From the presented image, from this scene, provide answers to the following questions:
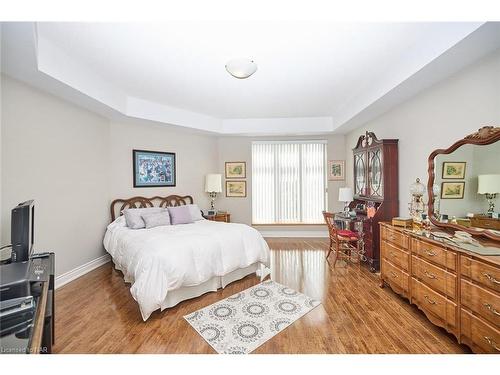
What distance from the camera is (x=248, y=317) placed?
214 centimetres

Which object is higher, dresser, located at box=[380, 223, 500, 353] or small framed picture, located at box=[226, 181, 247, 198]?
small framed picture, located at box=[226, 181, 247, 198]

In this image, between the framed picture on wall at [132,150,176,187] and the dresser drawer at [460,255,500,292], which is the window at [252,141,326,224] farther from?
the dresser drawer at [460,255,500,292]

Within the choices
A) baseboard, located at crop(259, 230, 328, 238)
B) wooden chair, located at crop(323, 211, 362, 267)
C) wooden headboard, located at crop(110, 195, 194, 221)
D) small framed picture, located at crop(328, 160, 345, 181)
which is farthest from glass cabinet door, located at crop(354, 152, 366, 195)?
wooden headboard, located at crop(110, 195, 194, 221)

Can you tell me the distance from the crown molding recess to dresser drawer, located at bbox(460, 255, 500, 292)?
5.85ft

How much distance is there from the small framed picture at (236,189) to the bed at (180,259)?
85.3 inches

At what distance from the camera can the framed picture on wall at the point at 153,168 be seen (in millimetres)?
4078

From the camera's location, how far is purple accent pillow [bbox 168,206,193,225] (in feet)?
12.3

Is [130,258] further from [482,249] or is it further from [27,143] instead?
[482,249]

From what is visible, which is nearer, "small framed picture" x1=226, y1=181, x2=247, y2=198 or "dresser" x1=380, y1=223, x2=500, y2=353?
"dresser" x1=380, y1=223, x2=500, y2=353

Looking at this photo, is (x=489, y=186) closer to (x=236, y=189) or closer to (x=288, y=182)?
(x=288, y=182)

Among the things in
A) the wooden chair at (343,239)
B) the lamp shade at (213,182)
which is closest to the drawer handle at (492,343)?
the wooden chair at (343,239)

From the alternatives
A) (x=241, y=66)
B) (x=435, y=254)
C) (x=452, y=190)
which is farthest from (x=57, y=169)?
(x=452, y=190)

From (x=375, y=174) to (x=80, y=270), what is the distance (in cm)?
495
